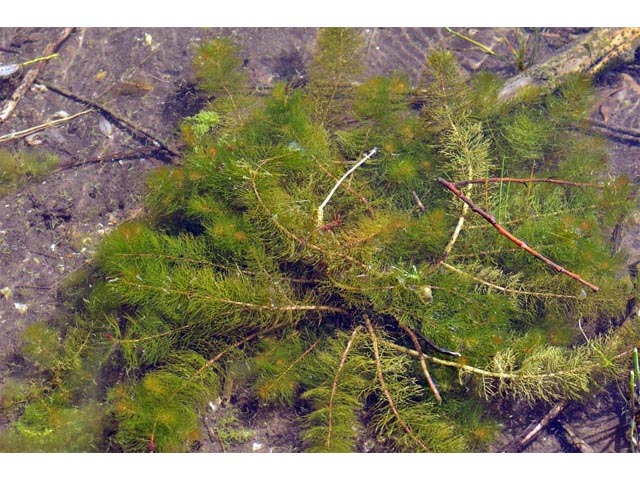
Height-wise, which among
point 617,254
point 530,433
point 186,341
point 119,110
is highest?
point 119,110

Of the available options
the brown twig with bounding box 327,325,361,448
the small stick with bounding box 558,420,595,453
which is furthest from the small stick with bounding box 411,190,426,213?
the small stick with bounding box 558,420,595,453

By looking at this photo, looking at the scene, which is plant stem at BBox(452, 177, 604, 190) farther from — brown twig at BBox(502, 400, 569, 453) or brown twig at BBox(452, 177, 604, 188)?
brown twig at BBox(502, 400, 569, 453)

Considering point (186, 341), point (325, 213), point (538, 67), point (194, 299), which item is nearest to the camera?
point (194, 299)

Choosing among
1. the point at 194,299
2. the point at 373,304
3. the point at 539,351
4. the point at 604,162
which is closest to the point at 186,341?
the point at 194,299

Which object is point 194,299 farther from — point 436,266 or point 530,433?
point 530,433

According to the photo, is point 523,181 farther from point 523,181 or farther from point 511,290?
point 511,290

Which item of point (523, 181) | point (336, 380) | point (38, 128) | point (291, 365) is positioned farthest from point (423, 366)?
point (38, 128)
